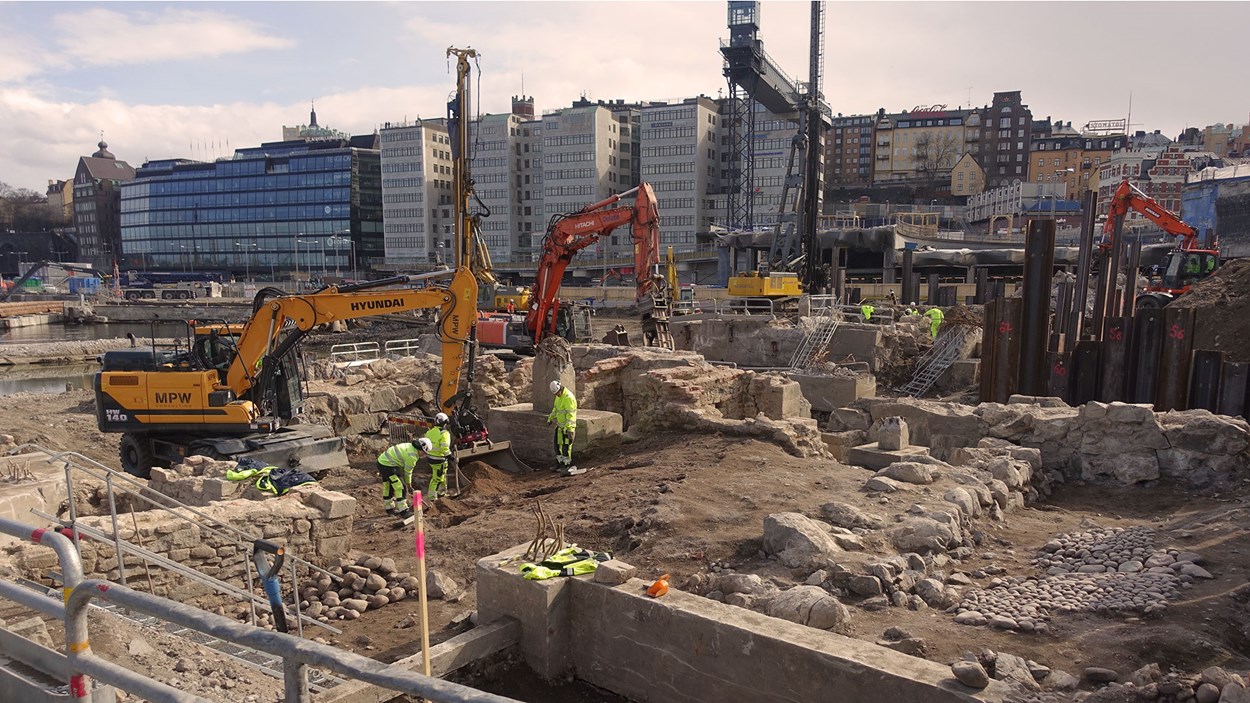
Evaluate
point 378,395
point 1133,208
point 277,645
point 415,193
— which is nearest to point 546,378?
point 378,395

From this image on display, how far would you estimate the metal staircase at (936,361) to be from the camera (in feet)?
78.5

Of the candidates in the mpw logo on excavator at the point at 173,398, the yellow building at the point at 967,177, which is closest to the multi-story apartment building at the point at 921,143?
the yellow building at the point at 967,177

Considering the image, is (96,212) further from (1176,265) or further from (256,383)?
(1176,265)

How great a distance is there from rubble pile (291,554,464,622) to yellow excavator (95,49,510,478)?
4639 mm

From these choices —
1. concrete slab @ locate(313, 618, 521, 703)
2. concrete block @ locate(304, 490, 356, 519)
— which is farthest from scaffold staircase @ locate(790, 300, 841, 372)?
concrete slab @ locate(313, 618, 521, 703)

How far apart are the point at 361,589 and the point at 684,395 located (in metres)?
7.18

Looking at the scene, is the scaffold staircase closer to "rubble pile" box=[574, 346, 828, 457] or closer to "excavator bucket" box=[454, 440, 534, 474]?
"rubble pile" box=[574, 346, 828, 457]

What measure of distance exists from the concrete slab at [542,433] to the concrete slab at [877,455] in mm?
4120

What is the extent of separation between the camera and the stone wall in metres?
6.82

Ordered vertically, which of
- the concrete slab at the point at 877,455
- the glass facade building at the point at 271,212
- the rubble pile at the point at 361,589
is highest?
the glass facade building at the point at 271,212

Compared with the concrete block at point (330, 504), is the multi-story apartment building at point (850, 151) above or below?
above

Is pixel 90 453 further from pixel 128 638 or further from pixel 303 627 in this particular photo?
pixel 128 638

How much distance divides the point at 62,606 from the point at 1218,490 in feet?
Answer: 38.7

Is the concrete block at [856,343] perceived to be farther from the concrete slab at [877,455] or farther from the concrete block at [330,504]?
the concrete block at [330,504]
